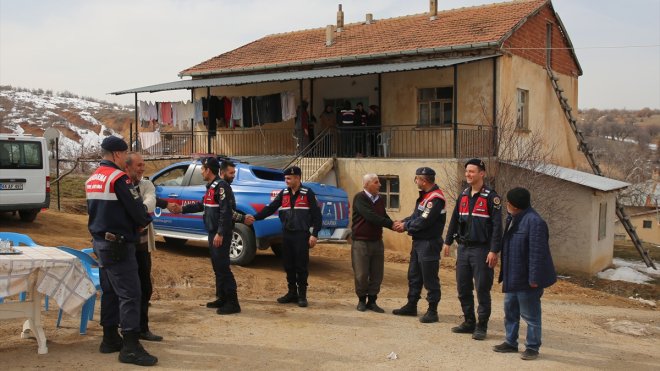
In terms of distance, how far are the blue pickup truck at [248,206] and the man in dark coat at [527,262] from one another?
421 centimetres

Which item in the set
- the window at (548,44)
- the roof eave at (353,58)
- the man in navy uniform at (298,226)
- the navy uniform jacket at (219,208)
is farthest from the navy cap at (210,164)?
the window at (548,44)

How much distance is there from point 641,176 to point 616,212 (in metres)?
41.3

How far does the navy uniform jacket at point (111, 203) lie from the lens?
492 centimetres

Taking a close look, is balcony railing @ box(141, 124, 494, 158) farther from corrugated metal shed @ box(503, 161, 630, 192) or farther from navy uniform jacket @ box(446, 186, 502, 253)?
navy uniform jacket @ box(446, 186, 502, 253)

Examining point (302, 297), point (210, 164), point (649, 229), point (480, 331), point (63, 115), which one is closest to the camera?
point (480, 331)

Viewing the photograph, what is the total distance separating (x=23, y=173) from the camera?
12.2m

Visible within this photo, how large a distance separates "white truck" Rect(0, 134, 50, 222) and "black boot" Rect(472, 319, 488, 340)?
9650mm

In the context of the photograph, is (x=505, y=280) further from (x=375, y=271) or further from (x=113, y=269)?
(x=113, y=269)

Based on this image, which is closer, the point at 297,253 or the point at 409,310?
the point at 409,310

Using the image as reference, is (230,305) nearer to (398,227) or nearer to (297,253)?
(297,253)

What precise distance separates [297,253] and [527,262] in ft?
9.21

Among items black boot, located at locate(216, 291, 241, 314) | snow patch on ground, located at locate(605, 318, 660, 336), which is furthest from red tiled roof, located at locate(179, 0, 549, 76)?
black boot, located at locate(216, 291, 241, 314)

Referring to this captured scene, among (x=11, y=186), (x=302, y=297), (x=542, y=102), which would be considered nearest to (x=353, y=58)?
(x=542, y=102)

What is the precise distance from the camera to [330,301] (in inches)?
308
